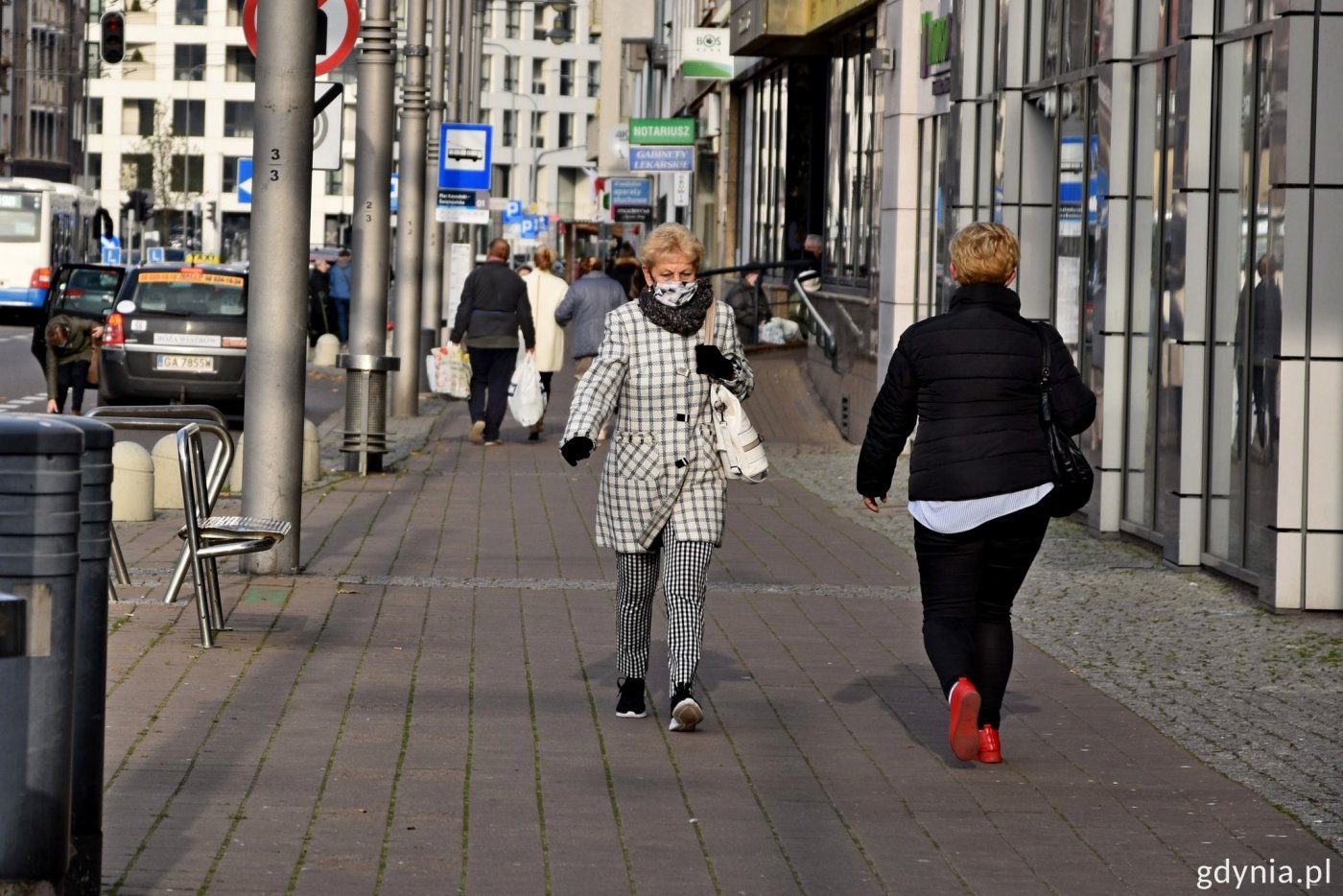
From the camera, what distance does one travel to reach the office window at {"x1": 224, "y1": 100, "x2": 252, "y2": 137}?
124 meters

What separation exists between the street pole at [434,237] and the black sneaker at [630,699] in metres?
21.0

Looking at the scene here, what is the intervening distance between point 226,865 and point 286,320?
6084 mm

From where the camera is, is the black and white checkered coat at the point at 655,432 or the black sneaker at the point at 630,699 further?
the black sneaker at the point at 630,699

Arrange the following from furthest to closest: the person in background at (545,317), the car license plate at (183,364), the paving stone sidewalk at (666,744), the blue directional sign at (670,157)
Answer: the blue directional sign at (670,157) → the car license plate at (183,364) → the person in background at (545,317) → the paving stone sidewalk at (666,744)

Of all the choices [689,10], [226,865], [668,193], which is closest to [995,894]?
[226,865]

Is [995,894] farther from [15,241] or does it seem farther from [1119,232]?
[15,241]

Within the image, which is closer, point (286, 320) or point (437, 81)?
→ point (286, 320)

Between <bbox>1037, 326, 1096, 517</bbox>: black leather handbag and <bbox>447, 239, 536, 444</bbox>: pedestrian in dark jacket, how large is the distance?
14099 mm

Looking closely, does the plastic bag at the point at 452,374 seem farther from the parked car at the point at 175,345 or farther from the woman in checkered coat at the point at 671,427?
the woman in checkered coat at the point at 671,427

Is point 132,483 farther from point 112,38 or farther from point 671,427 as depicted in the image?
point 112,38

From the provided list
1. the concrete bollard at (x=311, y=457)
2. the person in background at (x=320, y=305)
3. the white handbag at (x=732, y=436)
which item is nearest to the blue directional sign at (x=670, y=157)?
the person in background at (x=320, y=305)

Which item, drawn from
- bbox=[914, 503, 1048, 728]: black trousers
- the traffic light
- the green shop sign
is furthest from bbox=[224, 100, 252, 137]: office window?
bbox=[914, 503, 1048, 728]: black trousers

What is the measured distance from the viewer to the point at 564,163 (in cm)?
13675

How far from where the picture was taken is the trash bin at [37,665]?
447 cm
